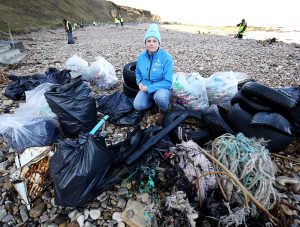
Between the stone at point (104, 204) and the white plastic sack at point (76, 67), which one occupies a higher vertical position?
the white plastic sack at point (76, 67)

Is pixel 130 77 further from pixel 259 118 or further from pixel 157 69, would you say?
pixel 259 118

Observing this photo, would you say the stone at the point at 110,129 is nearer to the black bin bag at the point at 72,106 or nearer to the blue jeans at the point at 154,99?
the black bin bag at the point at 72,106

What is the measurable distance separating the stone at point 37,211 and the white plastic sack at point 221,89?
2850 mm

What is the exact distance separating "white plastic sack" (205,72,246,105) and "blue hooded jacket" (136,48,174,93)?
0.73m

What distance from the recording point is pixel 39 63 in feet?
25.3

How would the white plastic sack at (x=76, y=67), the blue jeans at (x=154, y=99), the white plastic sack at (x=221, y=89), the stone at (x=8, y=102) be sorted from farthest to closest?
the white plastic sack at (x=76, y=67), the stone at (x=8, y=102), the white plastic sack at (x=221, y=89), the blue jeans at (x=154, y=99)

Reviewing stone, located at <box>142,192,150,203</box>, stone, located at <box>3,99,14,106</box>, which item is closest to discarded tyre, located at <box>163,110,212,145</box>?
stone, located at <box>142,192,150,203</box>

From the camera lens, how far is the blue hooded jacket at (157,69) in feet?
10.7

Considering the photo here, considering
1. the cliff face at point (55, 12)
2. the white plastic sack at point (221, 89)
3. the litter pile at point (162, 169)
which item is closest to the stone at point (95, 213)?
the litter pile at point (162, 169)

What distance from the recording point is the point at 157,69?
3.28m

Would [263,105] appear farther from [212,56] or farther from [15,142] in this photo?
[212,56]

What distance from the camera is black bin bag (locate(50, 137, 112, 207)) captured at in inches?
74.5

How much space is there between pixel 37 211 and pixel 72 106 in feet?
4.57

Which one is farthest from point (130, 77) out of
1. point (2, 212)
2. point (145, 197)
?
point (2, 212)
